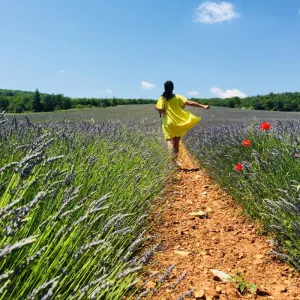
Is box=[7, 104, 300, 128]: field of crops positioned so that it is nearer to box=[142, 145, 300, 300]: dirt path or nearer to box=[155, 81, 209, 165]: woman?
box=[155, 81, 209, 165]: woman

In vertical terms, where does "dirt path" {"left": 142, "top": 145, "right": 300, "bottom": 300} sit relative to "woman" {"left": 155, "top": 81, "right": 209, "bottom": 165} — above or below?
below

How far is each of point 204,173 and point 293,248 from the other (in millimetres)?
4137

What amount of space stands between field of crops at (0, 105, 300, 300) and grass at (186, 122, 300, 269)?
0.01 metres

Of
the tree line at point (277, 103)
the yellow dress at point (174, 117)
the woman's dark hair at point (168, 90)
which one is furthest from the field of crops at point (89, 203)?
the tree line at point (277, 103)

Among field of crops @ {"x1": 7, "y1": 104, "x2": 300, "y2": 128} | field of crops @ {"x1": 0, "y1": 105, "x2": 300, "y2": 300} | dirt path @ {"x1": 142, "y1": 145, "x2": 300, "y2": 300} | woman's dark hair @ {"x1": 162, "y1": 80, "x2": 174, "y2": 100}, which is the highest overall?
woman's dark hair @ {"x1": 162, "y1": 80, "x2": 174, "y2": 100}

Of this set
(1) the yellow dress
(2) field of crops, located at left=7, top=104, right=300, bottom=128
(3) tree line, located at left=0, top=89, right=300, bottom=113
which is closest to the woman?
(1) the yellow dress

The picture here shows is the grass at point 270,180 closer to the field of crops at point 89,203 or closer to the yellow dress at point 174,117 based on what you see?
the field of crops at point 89,203

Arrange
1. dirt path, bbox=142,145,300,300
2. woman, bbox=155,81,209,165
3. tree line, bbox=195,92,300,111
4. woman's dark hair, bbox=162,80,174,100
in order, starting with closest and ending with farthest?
dirt path, bbox=142,145,300,300
woman's dark hair, bbox=162,80,174,100
woman, bbox=155,81,209,165
tree line, bbox=195,92,300,111

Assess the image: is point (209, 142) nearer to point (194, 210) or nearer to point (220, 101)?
point (194, 210)

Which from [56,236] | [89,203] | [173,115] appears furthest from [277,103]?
[56,236]

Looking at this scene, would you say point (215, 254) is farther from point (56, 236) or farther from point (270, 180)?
point (56, 236)

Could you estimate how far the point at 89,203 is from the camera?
2.21m

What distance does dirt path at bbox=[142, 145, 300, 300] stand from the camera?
7.46 feet

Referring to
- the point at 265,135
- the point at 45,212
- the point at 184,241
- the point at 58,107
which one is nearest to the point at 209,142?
Answer: the point at 265,135
